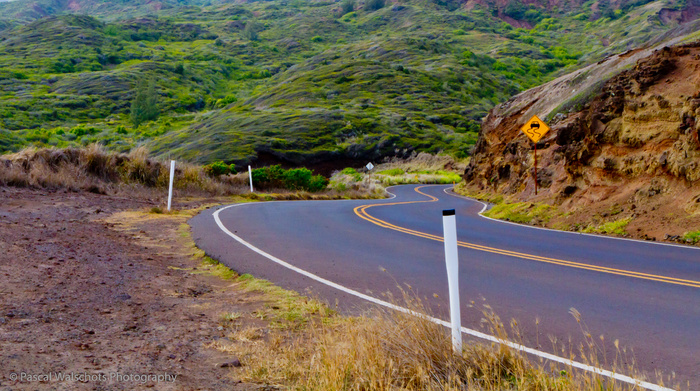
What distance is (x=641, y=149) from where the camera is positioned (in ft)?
53.0

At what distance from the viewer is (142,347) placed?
450 centimetres

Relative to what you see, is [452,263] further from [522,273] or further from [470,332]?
[522,273]

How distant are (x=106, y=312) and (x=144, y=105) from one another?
311 feet

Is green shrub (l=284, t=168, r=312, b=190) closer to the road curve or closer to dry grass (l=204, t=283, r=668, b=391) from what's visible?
the road curve

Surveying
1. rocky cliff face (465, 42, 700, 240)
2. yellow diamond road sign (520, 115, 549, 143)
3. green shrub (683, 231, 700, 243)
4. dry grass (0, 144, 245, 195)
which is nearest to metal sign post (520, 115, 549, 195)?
yellow diamond road sign (520, 115, 549, 143)

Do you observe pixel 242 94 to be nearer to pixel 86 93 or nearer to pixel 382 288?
pixel 86 93

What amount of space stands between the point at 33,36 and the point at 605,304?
163 m

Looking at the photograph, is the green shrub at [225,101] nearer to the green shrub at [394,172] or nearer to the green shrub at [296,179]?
the green shrub at [394,172]

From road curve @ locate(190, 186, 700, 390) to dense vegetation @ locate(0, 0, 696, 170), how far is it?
4541 centimetres

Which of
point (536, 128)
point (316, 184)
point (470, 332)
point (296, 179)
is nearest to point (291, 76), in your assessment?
point (316, 184)

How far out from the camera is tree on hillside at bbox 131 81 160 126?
296ft

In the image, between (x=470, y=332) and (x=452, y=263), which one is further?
(x=470, y=332)

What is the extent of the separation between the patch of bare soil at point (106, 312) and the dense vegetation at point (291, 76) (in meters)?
47.6

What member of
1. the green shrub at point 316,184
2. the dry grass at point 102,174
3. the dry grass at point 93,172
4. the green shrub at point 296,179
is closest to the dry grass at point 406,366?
the dry grass at point 102,174
